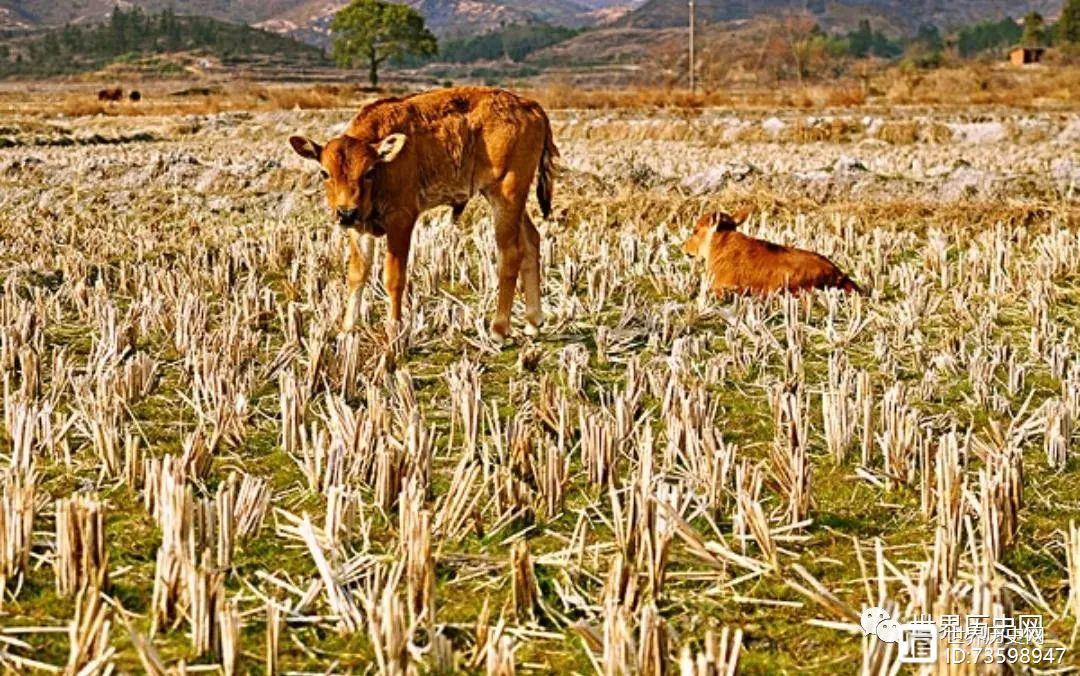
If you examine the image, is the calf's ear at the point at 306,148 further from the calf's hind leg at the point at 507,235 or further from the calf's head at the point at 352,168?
the calf's hind leg at the point at 507,235

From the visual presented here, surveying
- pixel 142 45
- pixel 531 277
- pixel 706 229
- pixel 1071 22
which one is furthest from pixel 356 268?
pixel 142 45

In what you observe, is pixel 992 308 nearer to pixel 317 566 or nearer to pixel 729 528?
pixel 729 528

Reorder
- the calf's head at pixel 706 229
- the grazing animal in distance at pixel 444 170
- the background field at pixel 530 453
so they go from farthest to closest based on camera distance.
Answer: the calf's head at pixel 706 229 → the grazing animal in distance at pixel 444 170 → the background field at pixel 530 453

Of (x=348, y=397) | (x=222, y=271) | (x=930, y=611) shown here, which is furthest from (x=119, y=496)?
(x=222, y=271)

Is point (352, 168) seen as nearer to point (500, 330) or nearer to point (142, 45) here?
point (500, 330)

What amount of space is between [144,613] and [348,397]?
7.87ft

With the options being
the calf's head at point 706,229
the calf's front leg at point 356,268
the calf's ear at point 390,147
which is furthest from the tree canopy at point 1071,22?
the calf's ear at point 390,147

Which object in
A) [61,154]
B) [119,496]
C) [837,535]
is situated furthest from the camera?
[61,154]

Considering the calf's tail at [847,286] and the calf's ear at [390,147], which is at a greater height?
the calf's ear at [390,147]

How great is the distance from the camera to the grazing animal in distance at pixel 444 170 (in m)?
6.68

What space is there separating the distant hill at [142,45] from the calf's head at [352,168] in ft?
461

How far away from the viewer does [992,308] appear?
7.52 m

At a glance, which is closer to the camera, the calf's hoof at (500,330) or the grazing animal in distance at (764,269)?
the calf's hoof at (500,330)

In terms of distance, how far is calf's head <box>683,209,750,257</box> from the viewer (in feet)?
29.7
